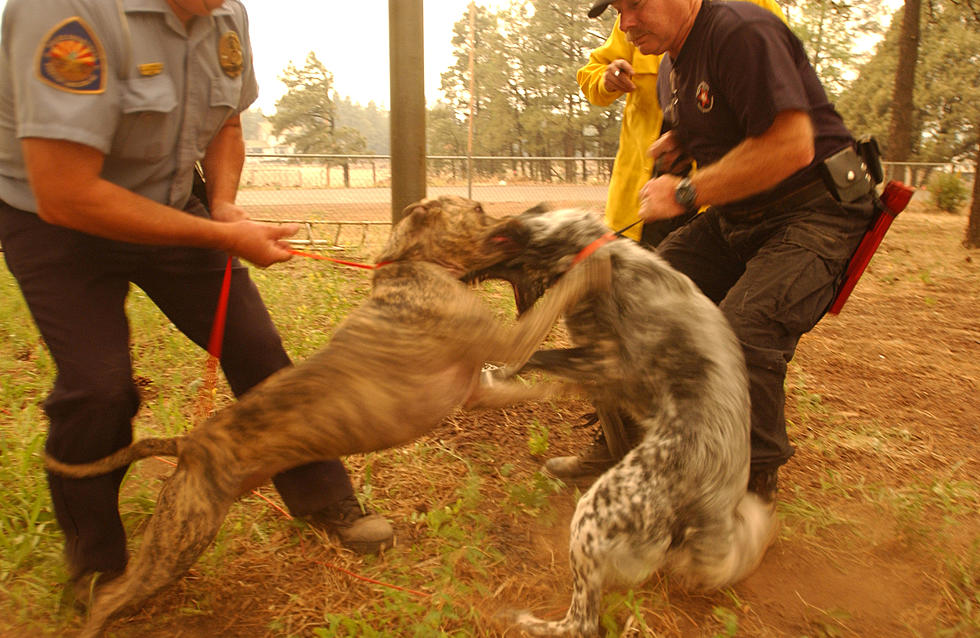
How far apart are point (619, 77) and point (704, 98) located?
3.40 feet

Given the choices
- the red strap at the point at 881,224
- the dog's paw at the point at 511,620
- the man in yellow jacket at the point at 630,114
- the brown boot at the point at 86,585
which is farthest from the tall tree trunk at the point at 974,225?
the brown boot at the point at 86,585

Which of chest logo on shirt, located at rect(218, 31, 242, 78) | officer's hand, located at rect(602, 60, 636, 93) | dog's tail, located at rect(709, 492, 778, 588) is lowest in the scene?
dog's tail, located at rect(709, 492, 778, 588)

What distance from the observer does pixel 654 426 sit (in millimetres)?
2646

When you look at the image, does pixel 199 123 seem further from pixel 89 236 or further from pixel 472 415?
pixel 472 415

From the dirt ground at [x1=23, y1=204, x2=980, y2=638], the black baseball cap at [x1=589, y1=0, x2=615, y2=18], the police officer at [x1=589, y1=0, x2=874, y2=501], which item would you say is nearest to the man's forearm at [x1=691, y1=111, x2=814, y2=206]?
the police officer at [x1=589, y1=0, x2=874, y2=501]

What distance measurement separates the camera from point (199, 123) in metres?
2.56

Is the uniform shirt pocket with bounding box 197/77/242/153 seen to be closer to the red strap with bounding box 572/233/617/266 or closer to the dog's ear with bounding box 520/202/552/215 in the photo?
the dog's ear with bounding box 520/202/552/215

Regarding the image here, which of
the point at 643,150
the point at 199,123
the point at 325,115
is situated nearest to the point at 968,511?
the point at 643,150

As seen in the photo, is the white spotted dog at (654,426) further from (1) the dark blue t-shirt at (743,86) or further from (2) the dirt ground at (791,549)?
(1) the dark blue t-shirt at (743,86)

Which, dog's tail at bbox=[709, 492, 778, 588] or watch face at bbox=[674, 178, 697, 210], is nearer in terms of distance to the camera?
dog's tail at bbox=[709, 492, 778, 588]

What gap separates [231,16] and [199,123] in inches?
18.8

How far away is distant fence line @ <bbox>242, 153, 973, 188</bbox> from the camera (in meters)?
13.8

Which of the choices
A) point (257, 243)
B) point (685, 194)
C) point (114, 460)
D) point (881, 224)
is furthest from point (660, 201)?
point (114, 460)

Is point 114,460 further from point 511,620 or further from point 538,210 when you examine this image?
point 538,210
